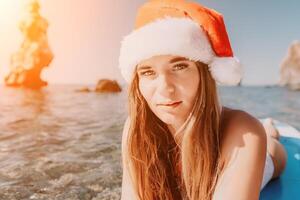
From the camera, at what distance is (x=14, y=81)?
30.7m

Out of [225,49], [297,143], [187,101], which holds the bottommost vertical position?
[297,143]

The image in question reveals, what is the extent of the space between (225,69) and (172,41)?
14 centimetres

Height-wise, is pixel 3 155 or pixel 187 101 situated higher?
pixel 187 101

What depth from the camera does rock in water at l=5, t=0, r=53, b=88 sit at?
100 ft

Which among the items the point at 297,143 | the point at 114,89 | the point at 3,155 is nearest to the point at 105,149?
the point at 3,155

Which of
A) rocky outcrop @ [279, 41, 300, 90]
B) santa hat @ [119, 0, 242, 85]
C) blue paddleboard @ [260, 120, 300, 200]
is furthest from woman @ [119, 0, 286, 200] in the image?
rocky outcrop @ [279, 41, 300, 90]

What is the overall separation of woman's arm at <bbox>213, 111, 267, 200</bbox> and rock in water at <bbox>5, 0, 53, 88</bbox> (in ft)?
101

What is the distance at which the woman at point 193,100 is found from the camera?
2.88ft

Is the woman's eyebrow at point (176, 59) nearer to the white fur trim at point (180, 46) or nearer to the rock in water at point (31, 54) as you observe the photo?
the white fur trim at point (180, 46)

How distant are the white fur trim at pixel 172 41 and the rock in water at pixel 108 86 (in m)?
17.1

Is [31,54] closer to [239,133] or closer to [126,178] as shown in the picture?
[126,178]

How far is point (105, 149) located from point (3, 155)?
3.38 feet

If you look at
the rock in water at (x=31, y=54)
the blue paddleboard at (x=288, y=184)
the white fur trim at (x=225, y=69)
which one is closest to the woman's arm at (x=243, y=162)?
the white fur trim at (x=225, y=69)

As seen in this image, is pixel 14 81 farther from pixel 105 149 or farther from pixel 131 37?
pixel 131 37
